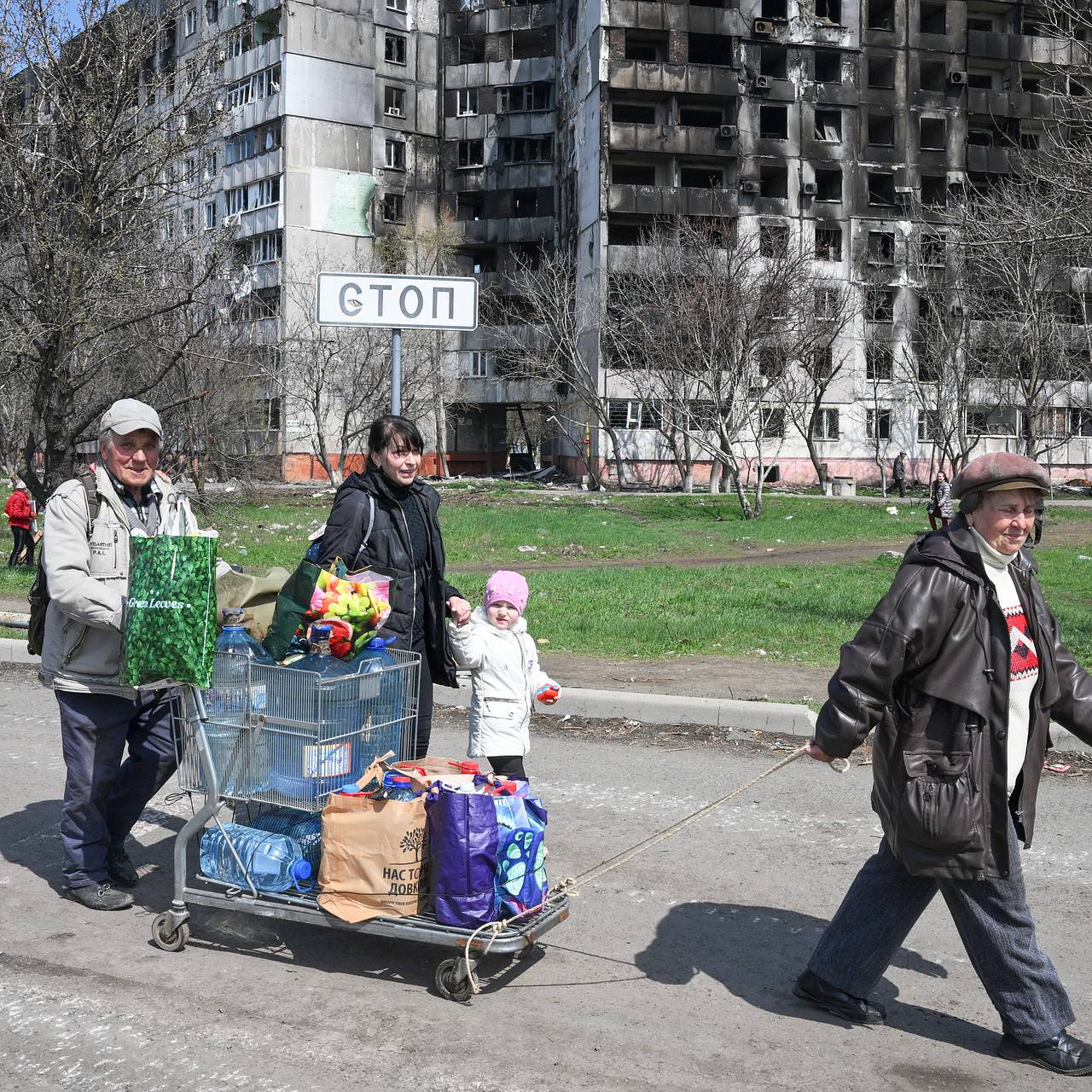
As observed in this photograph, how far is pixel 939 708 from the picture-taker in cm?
392

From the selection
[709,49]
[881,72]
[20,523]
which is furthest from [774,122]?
[20,523]

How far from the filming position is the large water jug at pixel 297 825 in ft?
16.0

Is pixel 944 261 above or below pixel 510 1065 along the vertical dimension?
above

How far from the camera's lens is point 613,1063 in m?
3.96

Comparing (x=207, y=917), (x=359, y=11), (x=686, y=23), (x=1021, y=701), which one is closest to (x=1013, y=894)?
(x=1021, y=701)

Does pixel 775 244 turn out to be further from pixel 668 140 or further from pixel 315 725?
pixel 315 725

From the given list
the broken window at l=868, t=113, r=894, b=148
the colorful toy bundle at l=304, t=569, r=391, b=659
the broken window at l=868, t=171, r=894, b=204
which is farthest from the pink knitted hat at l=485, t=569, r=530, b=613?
the broken window at l=868, t=113, r=894, b=148

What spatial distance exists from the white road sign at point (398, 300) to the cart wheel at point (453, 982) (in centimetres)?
Result: 422

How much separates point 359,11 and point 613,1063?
69.8m

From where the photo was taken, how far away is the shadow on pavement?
4352 mm

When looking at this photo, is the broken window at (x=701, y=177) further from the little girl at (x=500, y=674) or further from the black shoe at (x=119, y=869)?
the black shoe at (x=119, y=869)

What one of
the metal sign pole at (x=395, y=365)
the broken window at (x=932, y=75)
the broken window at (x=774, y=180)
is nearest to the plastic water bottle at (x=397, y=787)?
the metal sign pole at (x=395, y=365)

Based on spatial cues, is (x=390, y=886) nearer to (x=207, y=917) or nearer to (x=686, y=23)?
(x=207, y=917)

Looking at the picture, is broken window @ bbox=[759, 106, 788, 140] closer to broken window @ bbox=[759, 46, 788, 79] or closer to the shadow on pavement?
broken window @ bbox=[759, 46, 788, 79]
